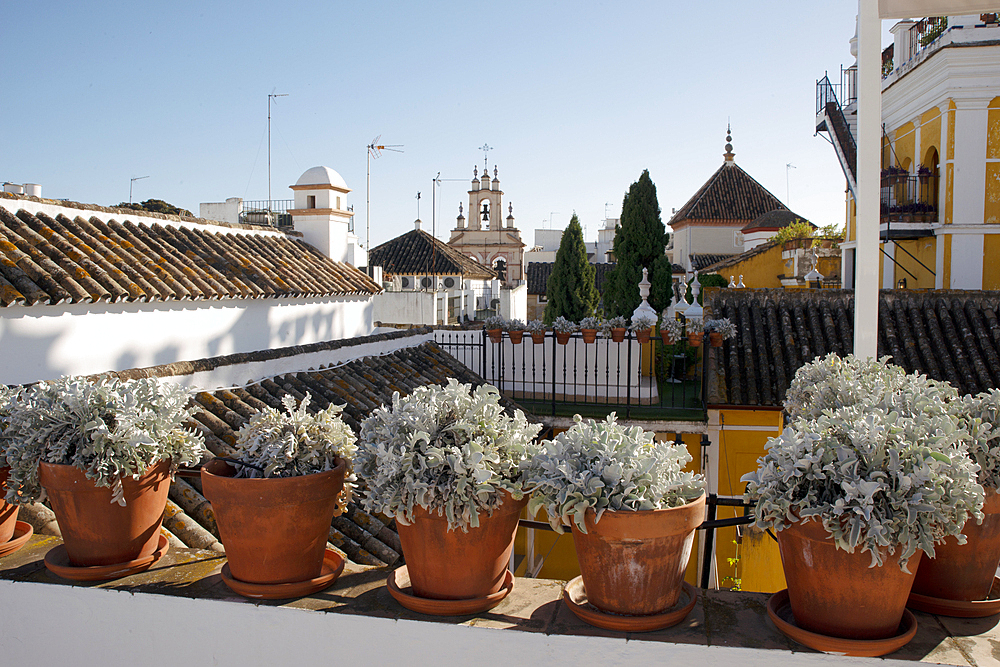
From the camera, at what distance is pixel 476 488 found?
184 cm

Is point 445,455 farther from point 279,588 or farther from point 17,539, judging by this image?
point 17,539

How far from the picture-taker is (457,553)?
1903mm

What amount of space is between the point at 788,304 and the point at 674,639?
980cm

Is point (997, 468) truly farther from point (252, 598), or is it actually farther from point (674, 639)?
point (252, 598)

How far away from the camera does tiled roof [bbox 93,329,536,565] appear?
11.4 feet

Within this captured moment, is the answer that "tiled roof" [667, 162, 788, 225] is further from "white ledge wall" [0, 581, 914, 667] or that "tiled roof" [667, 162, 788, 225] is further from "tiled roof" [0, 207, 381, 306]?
"white ledge wall" [0, 581, 914, 667]

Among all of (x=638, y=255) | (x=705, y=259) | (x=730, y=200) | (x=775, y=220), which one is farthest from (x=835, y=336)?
(x=730, y=200)

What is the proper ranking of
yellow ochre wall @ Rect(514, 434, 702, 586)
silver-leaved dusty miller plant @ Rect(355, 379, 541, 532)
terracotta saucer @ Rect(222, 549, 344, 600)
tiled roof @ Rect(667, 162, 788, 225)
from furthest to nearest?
tiled roof @ Rect(667, 162, 788, 225) → yellow ochre wall @ Rect(514, 434, 702, 586) → terracotta saucer @ Rect(222, 549, 344, 600) → silver-leaved dusty miller plant @ Rect(355, 379, 541, 532)

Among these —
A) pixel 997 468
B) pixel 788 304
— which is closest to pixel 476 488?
pixel 997 468

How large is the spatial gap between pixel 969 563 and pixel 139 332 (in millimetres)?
6926

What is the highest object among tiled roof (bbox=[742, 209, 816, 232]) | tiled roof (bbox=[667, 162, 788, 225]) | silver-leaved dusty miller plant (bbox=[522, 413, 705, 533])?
tiled roof (bbox=[667, 162, 788, 225])

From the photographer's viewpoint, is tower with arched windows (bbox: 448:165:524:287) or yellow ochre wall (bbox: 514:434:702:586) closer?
yellow ochre wall (bbox: 514:434:702:586)

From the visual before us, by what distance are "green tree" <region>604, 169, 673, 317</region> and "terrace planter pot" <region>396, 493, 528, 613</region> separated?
15432 mm

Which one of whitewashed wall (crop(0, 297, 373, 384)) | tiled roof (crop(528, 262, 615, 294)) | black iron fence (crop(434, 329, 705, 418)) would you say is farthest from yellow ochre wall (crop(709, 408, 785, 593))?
tiled roof (crop(528, 262, 615, 294))
